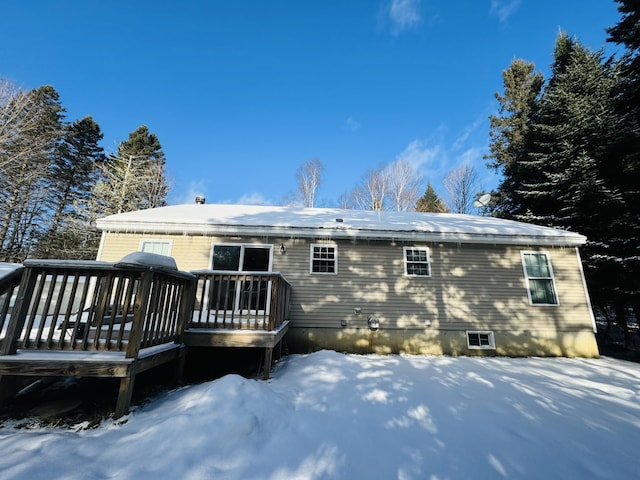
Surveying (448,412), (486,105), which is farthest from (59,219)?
(486,105)

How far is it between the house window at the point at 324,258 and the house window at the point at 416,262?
2.06 metres

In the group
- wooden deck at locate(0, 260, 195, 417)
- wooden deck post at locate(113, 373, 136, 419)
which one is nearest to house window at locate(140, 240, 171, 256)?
wooden deck at locate(0, 260, 195, 417)

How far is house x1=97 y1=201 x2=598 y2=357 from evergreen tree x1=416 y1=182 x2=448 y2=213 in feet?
56.1

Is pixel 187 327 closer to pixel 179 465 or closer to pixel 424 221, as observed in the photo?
pixel 179 465

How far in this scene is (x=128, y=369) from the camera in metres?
2.93

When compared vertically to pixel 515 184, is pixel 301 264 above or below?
below

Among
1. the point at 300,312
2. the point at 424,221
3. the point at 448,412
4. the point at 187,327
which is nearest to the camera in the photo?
the point at 448,412

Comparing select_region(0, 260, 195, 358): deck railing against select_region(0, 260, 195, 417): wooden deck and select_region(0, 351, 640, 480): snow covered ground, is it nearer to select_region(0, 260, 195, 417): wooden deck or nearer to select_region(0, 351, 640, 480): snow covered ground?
select_region(0, 260, 195, 417): wooden deck

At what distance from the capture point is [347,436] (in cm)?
276

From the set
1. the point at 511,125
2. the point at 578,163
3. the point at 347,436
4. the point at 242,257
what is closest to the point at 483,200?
the point at 578,163

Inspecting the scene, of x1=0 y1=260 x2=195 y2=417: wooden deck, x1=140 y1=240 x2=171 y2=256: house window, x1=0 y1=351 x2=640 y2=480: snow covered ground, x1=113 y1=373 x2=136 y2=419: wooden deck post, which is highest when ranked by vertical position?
x1=140 y1=240 x2=171 y2=256: house window

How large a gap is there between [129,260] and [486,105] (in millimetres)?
22791

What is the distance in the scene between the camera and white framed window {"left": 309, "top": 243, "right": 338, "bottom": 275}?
24.7 ft

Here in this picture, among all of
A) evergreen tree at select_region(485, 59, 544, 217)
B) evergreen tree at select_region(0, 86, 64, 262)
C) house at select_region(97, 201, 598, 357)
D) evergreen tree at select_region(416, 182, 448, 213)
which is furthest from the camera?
evergreen tree at select_region(416, 182, 448, 213)
